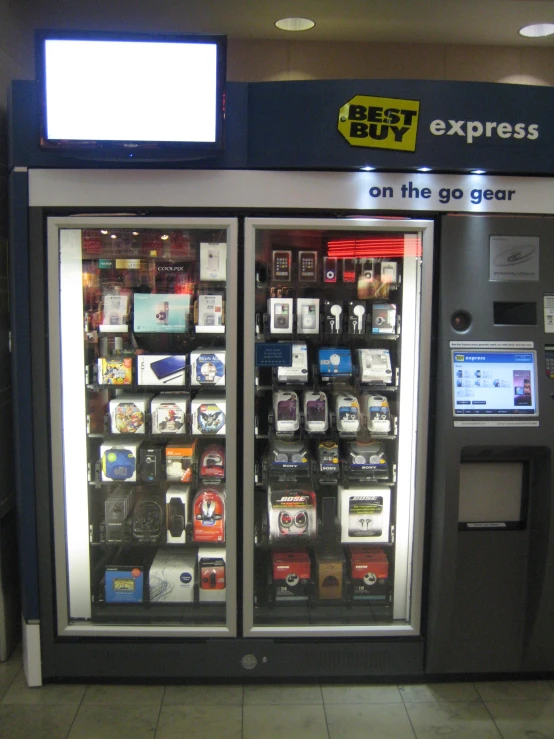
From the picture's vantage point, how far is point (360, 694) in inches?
103

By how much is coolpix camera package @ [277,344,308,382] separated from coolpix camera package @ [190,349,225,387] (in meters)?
0.28

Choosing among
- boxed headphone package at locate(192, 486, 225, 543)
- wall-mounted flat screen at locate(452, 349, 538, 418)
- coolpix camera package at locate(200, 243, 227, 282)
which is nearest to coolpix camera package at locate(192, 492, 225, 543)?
boxed headphone package at locate(192, 486, 225, 543)

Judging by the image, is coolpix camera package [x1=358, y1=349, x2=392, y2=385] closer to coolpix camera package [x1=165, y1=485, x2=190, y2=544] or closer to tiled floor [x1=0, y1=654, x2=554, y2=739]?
coolpix camera package [x1=165, y1=485, x2=190, y2=544]

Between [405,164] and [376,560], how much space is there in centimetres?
185

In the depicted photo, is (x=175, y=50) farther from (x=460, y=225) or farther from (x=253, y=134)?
(x=460, y=225)

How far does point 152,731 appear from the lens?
2.37 metres

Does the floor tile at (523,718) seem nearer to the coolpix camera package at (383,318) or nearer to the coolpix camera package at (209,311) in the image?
the coolpix camera package at (383,318)

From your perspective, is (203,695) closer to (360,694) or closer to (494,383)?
(360,694)

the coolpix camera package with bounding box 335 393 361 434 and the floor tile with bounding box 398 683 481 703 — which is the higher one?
the coolpix camera package with bounding box 335 393 361 434

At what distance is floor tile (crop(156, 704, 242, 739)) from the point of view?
2357 millimetres

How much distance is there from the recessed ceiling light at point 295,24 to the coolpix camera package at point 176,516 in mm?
2675

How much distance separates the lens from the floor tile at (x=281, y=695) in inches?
100

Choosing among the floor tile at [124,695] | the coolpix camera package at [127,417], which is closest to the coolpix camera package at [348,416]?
the coolpix camera package at [127,417]

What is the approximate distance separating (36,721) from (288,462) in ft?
4.93
